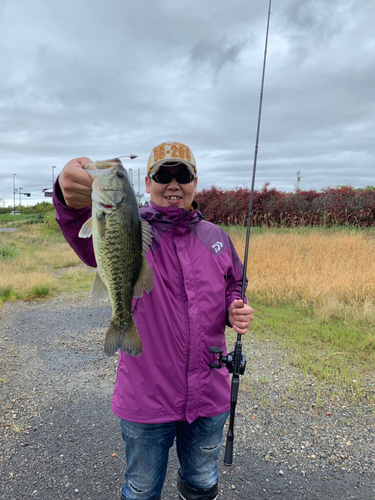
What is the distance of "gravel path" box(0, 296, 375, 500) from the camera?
2822 millimetres

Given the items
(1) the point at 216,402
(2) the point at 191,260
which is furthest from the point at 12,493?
(2) the point at 191,260

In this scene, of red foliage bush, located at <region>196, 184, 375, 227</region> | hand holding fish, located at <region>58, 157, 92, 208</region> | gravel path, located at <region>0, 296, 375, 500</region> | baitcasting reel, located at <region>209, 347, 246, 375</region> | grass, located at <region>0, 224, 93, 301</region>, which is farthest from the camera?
red foliage bush, located at <region>196, 184, 375, 227</region>

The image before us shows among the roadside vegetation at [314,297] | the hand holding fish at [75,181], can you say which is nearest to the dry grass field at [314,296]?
the roadside vegetation at [314,297]

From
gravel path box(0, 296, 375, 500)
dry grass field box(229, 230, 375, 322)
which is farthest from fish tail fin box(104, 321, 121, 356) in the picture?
dry grass field box(229, 230, 375, 322)

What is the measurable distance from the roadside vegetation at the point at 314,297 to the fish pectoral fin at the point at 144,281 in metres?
3.13

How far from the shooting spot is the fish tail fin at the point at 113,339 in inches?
74.3

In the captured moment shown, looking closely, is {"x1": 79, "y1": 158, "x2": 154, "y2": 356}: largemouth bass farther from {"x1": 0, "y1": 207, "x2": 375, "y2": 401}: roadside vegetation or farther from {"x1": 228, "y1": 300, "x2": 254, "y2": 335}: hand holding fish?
{"x1": 0, "y1": 207, "x2": 375, "y2": 401}: roadside vegetation

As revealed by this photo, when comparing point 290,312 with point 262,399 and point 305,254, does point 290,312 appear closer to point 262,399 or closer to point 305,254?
point 262,399

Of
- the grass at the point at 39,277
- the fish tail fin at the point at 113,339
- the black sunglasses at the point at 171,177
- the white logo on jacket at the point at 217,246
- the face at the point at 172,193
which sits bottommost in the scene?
the grass at the point at 39,277

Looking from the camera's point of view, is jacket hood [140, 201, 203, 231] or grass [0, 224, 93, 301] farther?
grass [0, 224, 93, 301]

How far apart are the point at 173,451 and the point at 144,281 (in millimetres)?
2228

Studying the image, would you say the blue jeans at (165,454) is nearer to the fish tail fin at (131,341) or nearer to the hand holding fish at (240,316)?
the fish tail fin at (131,341)

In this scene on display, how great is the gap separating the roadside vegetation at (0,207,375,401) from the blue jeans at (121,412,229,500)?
7.92 feet

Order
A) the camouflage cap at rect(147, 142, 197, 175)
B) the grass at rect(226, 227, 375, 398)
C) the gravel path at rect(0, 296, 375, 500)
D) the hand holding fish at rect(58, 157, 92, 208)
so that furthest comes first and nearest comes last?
the grass at rect(226, 227, 375, 398)
the gravel path at rect(0, 296, 375, 500)
the camouflage cap at rect(147, 142, 197, 175)
the hand holding fish at rect(58, 157, 92, 208)
